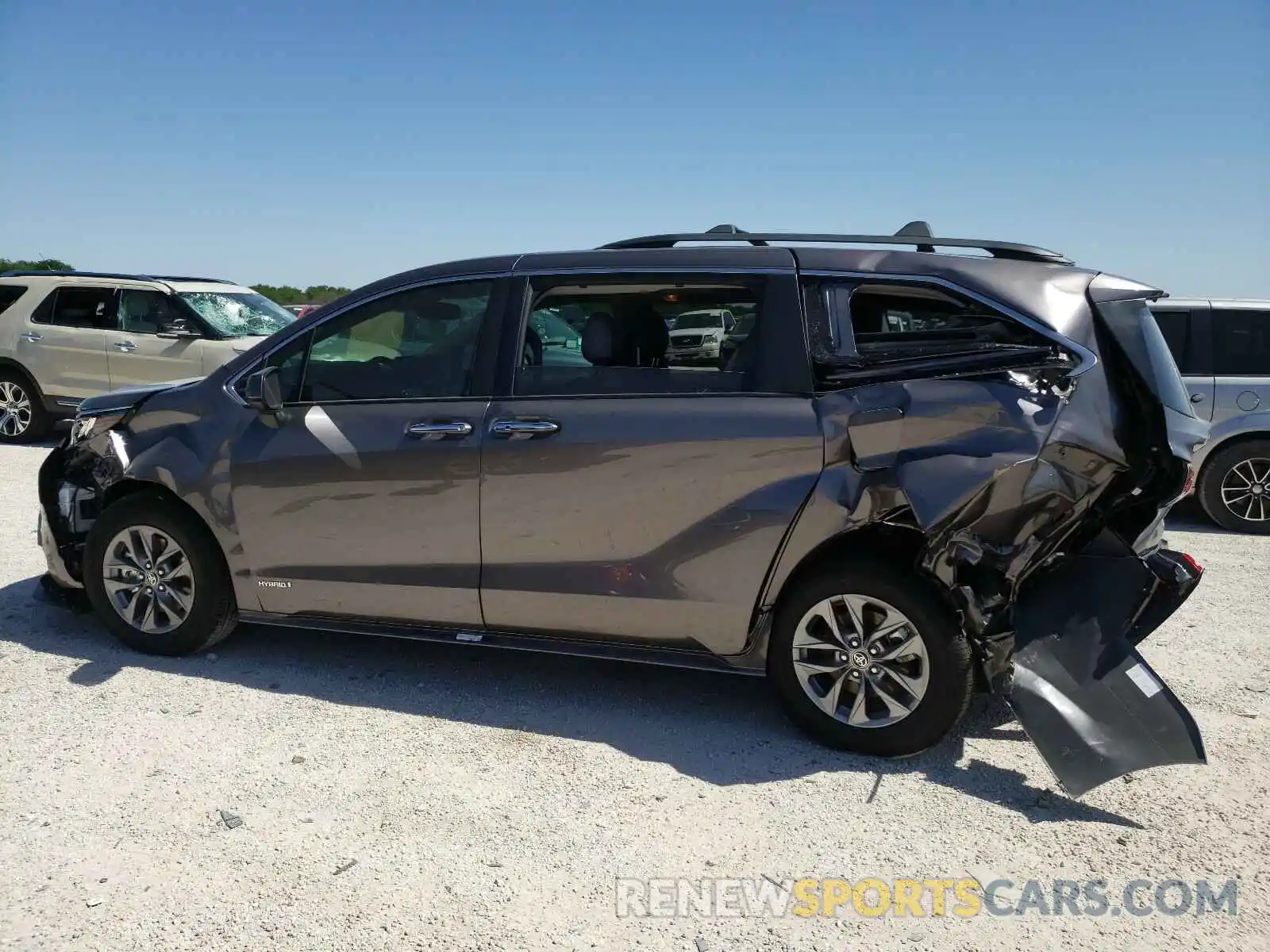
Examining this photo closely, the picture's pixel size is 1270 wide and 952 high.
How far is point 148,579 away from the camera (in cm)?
492

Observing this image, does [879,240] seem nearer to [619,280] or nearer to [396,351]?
[619,280]

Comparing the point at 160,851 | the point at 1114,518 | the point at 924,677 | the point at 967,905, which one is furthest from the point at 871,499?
the point at 160,851

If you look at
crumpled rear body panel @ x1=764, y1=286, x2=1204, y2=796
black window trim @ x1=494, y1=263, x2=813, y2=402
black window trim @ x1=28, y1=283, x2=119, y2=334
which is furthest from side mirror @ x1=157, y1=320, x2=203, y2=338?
crumpled rear body panel @ x1=764, y1=286, x2=1204, y2=796

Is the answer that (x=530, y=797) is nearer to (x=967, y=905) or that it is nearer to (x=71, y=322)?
(x=967, y=905)

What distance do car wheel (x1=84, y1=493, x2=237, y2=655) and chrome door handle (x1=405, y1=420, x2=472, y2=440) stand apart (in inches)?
49.2

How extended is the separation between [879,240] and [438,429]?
2083 mm

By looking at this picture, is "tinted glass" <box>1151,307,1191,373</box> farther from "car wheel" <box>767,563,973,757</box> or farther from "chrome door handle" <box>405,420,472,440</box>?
"chrome door handle" <box>405,420,472,440</box>

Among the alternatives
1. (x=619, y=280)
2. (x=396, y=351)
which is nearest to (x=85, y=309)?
(x=396, y=351)

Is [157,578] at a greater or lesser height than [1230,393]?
lesser

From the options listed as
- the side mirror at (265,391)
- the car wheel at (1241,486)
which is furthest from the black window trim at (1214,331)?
the side mirror at (265,391)

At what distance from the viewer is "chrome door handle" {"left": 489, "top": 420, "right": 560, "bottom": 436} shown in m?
4.27

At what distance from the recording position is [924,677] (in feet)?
12.6

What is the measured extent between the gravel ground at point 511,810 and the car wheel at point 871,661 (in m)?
0.15

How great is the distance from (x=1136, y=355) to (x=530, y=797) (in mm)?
2830
